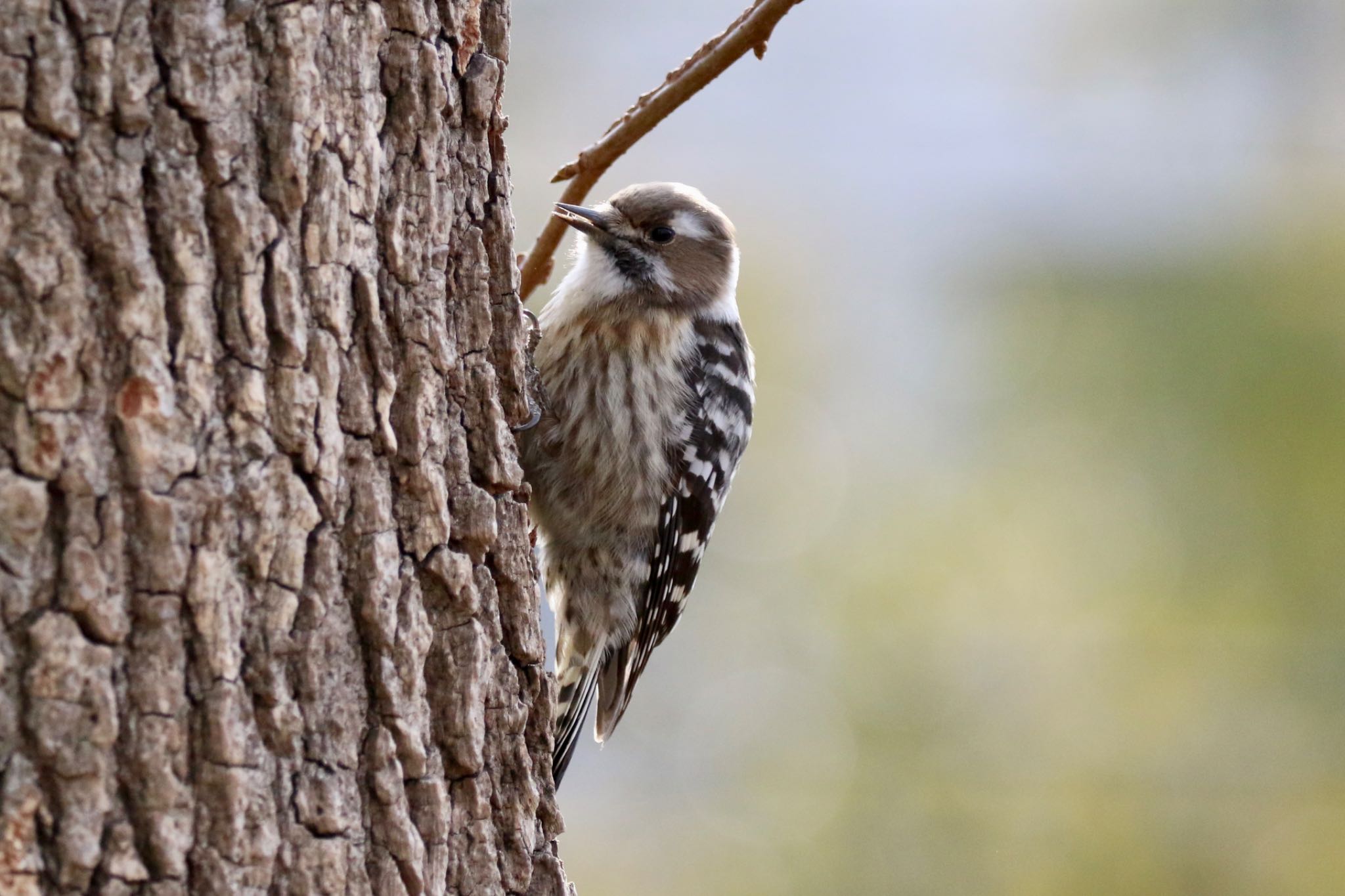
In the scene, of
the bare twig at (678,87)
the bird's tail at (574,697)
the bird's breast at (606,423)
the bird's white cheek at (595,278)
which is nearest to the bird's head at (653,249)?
the bird's white cheek at (595,278)

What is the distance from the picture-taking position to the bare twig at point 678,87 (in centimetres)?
225

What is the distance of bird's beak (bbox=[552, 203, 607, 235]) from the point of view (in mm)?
2758

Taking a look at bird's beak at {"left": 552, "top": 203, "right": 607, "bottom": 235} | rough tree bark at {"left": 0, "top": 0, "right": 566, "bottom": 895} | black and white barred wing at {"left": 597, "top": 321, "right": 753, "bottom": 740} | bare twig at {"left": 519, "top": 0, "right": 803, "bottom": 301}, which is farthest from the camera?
black and white barred wing at {"left": 597, "top": 321, "right": 753, "bottom": 740}

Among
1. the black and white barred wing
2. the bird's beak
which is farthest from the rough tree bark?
the black and white barred wing

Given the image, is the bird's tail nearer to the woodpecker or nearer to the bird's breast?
the woodpecker

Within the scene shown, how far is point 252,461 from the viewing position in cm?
138

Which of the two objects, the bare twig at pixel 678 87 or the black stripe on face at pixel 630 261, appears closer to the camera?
the bare twig at pixel 678 87

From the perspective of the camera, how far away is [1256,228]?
28.9 feet

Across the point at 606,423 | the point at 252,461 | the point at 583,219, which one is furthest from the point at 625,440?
the point at 252,461

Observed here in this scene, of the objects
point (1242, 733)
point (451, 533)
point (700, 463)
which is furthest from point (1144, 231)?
point (451, 533)

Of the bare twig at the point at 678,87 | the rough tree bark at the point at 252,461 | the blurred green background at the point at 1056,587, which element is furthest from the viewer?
the blurred green background at the point at 1056,587

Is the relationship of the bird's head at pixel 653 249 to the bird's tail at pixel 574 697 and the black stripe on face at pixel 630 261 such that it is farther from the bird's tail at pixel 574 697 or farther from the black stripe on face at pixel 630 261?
the bird's tail at pixel 574 697

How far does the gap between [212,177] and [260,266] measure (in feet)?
0.35

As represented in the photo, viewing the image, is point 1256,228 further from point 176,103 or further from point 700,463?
point 176,103
